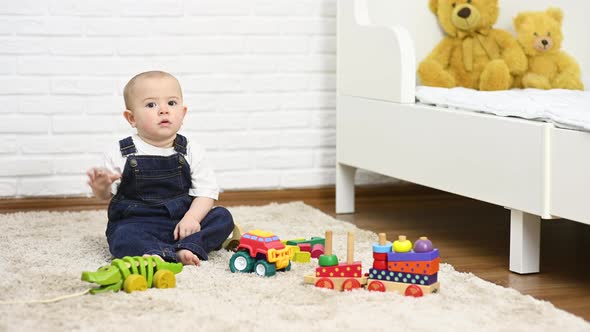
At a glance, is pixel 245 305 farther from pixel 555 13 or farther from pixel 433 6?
pixel 555 13

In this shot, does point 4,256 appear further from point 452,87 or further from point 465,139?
point 452,87

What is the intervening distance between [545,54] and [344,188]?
2.16 feet

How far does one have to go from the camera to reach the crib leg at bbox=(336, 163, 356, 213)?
2.48 metres

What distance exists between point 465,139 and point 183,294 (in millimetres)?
738

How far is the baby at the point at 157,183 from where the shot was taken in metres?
1.81

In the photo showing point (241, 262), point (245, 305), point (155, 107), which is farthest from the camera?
point (155, 107)

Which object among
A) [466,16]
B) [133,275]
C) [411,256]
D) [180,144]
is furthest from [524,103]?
[133,275]

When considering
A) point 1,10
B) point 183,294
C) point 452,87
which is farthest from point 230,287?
point 1,10

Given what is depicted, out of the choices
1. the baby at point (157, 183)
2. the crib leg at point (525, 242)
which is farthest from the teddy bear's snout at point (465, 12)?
the baby at point (157, 183)

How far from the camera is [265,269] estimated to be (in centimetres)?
164

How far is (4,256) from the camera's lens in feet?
5.96

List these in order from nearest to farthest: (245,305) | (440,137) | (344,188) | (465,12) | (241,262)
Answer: (245,305) → (241,262) → (440,137) → (465,12) → (344,188)

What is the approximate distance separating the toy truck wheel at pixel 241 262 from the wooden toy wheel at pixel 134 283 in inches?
8.1

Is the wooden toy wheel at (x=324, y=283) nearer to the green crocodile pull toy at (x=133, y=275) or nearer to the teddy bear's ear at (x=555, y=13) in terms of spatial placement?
the green crocodile pull toy at (x=133, y=275)
